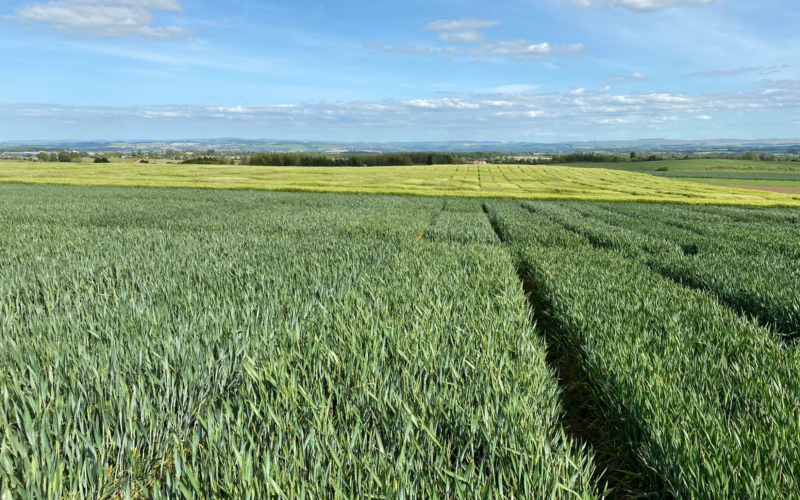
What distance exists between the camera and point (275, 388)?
281cm

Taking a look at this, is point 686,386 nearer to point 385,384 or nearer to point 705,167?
point 385,384

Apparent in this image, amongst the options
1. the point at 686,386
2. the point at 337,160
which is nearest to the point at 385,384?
the point at 686,386

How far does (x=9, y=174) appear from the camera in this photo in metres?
45.8

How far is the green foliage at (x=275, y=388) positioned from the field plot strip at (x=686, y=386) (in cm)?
41

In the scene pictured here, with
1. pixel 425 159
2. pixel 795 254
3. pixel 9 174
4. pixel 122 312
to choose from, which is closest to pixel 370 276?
pixel 122 312

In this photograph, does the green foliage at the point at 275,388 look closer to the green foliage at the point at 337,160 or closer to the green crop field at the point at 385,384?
the green crop field at the point at 385,384

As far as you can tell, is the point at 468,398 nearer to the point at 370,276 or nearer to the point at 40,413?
the point at 40,413

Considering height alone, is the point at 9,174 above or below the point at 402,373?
above

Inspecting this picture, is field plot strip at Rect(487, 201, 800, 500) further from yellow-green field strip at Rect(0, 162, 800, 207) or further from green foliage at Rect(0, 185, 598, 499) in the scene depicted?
yellow-green field strip at Rect(0, 162, 800, 207)

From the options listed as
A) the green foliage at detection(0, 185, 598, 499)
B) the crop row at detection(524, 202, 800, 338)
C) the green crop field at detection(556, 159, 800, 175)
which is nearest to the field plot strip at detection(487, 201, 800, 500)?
the green foliage at detection(0, 185, 598, 499)

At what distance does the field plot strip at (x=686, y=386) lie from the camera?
7.00ft

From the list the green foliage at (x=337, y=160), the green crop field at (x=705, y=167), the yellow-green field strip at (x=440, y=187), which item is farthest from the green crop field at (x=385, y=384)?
the green crop field at (x=705, y=167)

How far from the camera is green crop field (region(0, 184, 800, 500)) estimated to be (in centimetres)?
197

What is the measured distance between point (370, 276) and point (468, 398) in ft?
12.2
